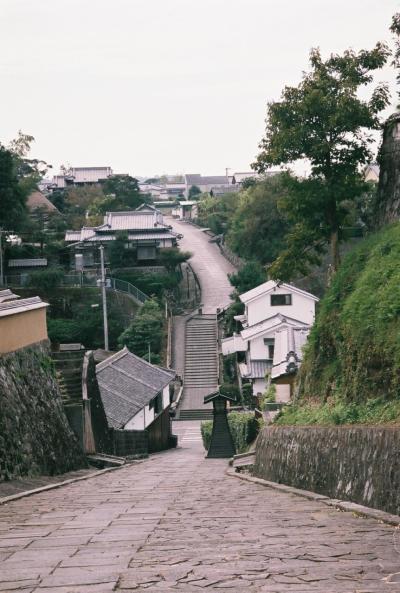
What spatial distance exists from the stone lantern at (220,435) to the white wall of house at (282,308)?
2788 cm

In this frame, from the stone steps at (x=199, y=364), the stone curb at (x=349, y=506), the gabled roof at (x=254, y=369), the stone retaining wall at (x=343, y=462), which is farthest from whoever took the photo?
the gabled roof at (x=254, y=369)

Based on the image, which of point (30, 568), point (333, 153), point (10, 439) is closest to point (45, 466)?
point (10, 439)

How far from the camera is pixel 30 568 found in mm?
7387

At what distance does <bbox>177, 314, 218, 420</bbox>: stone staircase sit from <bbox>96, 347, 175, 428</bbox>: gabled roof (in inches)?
291

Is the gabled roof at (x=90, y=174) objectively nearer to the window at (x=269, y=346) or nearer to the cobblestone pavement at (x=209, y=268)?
the cobblestone pavement at (x=209, y=268)

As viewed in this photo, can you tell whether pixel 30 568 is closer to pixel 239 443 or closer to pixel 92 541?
pixel 92 541

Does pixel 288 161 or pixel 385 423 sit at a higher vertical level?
pixel 288 161

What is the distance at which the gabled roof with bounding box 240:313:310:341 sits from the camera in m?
60.8

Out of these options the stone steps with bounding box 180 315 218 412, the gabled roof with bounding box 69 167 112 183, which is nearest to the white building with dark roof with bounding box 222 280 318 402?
the stone steps with bounding box 180 315 218 412

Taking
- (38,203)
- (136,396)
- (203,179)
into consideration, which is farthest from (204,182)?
(136,396)

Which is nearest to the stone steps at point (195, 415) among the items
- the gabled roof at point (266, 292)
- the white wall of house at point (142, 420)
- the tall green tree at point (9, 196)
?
the gabled roof at point (266, 292)

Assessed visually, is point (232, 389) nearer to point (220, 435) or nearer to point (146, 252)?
point (220, 435)

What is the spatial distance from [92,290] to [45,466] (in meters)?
50.4

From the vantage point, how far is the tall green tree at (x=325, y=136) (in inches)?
937
